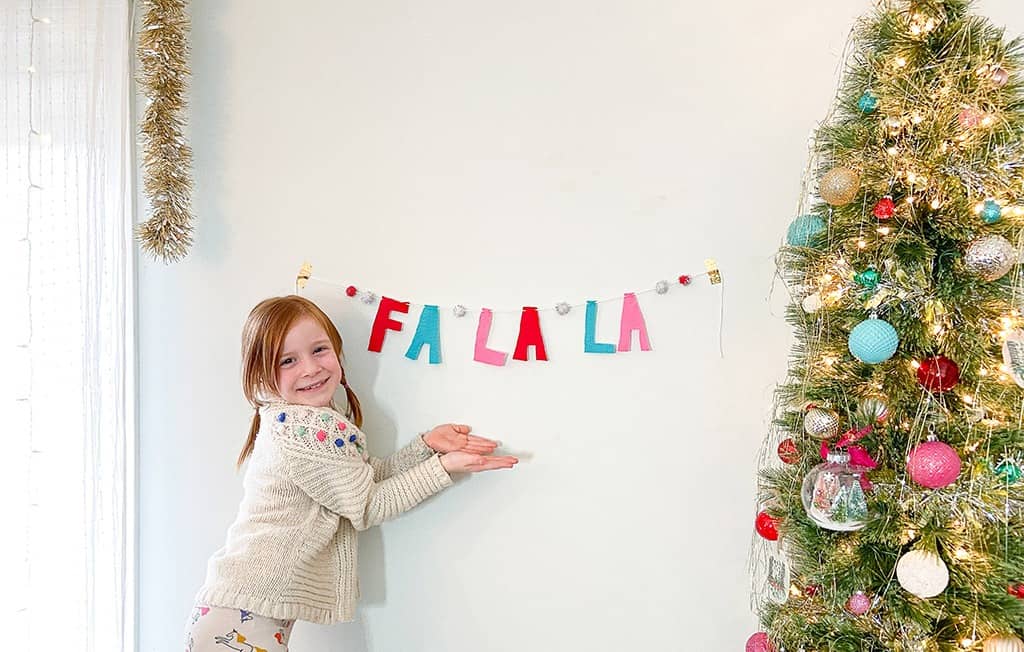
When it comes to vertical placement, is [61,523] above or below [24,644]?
above

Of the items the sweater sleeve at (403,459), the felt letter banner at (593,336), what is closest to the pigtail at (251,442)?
the sweater sleeve at (403,459)

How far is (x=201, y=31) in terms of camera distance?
196cm

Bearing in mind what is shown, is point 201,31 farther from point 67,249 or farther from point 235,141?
point 67,249

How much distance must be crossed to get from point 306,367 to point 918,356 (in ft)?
3.88

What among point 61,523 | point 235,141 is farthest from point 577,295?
point 61,523

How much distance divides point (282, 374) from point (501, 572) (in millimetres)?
663

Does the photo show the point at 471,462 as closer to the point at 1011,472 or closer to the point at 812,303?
the point at 812,303

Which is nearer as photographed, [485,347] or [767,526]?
[767,526]

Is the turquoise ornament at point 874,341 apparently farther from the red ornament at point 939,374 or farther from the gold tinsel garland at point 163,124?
the gold tinsel garland at point 163,124

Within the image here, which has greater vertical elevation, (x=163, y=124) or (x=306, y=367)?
(x=163, y=124)

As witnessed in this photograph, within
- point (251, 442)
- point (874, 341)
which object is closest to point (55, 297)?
point (251, 442)

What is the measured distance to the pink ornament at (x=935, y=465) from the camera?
3.86 feet

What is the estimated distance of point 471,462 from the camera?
172cm

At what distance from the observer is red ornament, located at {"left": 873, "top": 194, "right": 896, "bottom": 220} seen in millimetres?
1270
